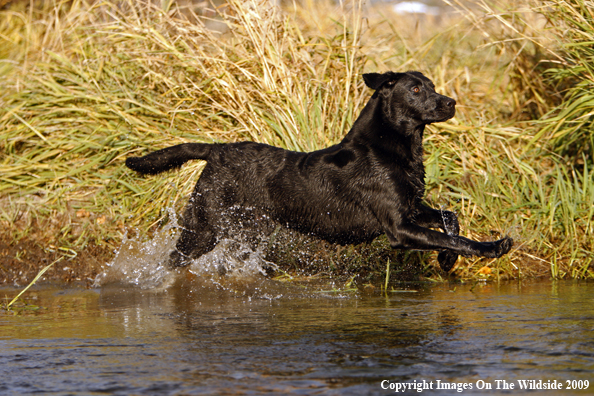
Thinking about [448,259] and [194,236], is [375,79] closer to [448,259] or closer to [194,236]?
[448,259]

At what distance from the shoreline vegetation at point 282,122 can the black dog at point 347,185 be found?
67 cm

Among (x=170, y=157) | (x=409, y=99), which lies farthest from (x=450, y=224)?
(x=170, y=157)

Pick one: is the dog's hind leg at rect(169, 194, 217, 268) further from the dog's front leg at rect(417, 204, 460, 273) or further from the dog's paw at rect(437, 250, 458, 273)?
the dog's paw at rect(437, 250, 458, 273)

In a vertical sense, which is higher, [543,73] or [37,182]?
[543,73]

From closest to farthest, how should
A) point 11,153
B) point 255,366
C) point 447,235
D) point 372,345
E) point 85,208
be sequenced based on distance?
point 255,366, point 372,345, point 447,235, point 85,208, point 11,153

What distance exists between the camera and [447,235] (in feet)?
15.0

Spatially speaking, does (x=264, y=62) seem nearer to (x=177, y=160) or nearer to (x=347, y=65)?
(x=347, y=65)

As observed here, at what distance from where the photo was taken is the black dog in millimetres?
4758

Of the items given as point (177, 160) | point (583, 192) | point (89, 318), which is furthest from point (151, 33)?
point (583, 192)

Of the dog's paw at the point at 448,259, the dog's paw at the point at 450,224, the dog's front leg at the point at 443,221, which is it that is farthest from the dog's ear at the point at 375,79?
the dog's paw at the point at 448,259

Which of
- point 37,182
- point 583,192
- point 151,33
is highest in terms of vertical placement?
point 151,33

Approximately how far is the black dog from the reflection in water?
0.44 metres

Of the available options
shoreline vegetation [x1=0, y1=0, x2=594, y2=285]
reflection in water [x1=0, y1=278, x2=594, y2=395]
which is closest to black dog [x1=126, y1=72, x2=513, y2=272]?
reflection in water [x1=0, y1=278, x2=594, y2=395]

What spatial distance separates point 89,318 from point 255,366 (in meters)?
1.58
